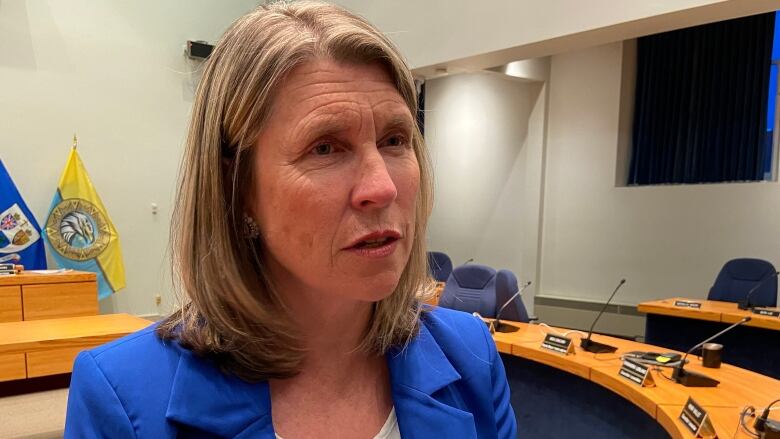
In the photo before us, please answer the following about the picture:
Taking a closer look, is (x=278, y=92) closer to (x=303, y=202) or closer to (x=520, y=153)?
(x=303, y=202)

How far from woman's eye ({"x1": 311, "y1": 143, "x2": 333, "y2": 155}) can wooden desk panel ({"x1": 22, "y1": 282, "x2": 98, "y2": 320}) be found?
4.40 m

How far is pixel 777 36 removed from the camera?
5.14 meters

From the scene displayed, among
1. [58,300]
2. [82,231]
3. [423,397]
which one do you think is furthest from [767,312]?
[82,231]

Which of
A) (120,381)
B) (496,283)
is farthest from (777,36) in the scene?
(120,381)

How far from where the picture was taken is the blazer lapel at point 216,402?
665 millimetres

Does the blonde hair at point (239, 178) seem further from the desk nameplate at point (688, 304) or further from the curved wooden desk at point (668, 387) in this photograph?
the desk nameplate at point (688, 304)

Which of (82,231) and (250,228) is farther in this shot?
(82,231)

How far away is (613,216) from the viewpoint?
5.84 meters

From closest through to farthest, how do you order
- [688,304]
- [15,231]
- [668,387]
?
[668,387], [688,304], [15,231]

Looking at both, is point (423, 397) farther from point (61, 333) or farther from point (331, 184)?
point (61, 333)

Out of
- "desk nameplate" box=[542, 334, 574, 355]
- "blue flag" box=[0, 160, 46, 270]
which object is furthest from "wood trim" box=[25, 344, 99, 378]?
"blue flag" box=[0, 160, 46, 270]

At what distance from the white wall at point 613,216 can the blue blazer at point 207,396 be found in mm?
5359

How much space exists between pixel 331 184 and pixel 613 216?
5844 millimetres

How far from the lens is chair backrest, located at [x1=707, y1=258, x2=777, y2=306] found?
13.8 ft
